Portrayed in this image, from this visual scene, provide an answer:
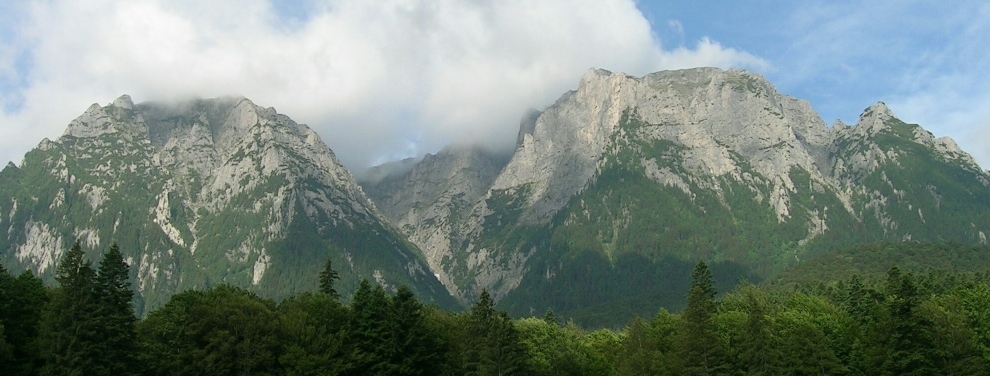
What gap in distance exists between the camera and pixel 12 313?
265 feet

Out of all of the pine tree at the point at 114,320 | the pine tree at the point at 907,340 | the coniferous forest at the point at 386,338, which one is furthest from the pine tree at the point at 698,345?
the pine tree at the point at 114,320

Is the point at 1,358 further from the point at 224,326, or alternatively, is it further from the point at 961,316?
the point at 961,316

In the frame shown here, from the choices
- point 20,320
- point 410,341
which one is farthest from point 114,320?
point 410,341

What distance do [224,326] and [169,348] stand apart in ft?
23.6

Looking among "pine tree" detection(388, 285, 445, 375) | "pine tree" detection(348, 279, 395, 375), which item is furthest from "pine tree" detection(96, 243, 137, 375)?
"pine tree" detection(388, 285, 445, 375)

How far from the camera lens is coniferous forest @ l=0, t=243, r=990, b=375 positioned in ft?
249

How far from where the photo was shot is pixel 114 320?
7669 centimetres

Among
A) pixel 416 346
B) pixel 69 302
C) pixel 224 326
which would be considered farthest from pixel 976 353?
pixel 69 302

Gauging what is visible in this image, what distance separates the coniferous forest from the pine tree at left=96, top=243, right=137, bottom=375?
134mm

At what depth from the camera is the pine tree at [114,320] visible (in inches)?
2958

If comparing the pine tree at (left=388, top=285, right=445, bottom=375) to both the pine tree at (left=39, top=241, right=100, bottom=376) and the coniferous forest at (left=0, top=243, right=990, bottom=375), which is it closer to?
the coniferous forest at (left=0, top=243, right=990, bottom=375)

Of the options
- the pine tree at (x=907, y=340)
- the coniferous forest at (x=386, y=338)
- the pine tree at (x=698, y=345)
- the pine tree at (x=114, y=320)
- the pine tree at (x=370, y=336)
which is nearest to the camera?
the pine tree at (x=114, y=320)

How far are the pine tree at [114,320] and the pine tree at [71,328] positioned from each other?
87cm

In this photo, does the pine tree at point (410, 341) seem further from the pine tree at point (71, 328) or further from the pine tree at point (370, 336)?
the pine tree at point (71, 328)
